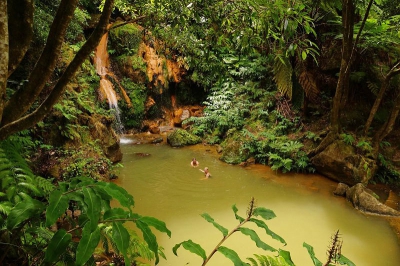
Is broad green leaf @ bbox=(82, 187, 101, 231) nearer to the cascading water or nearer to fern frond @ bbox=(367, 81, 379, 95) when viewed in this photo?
fern frond @ bbox=(367, 81, 379, 95)

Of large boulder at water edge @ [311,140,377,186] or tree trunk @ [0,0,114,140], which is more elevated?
tree trunk @ [0,0,114,140]

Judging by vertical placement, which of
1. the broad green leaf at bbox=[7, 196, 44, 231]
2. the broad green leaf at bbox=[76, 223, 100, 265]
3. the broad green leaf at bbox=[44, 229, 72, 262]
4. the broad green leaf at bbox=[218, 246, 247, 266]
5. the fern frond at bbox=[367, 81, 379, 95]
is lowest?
the broad green leaf at bbox=[218, 246, 247, 266]

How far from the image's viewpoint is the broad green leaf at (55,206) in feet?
2.53

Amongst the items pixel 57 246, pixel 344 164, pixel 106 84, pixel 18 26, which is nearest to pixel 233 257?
pixel 57 246

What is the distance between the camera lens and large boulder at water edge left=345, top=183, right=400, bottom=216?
14.5ft

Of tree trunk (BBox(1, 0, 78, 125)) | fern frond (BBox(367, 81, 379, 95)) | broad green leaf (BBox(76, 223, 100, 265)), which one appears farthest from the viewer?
fern frond (BBox(367, 81, 379, 95))

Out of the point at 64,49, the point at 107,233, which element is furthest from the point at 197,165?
the point at 107,233

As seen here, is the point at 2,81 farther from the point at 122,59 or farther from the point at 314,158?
the point at 122,59

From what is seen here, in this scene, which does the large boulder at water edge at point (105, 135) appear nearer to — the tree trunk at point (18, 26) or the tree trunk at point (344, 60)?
the tree trunk at point (18, 26)

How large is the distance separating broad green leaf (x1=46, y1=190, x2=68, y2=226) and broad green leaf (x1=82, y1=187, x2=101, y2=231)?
7 cm

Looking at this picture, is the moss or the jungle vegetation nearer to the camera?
the jungle vegetation

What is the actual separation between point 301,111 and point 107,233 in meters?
7.38

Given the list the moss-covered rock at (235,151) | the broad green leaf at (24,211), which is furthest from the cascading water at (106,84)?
the broad green leaf at (24,211)

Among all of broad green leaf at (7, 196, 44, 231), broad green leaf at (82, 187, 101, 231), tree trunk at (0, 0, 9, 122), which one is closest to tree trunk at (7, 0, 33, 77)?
tree trunk at (0, 0, 9, 122)
